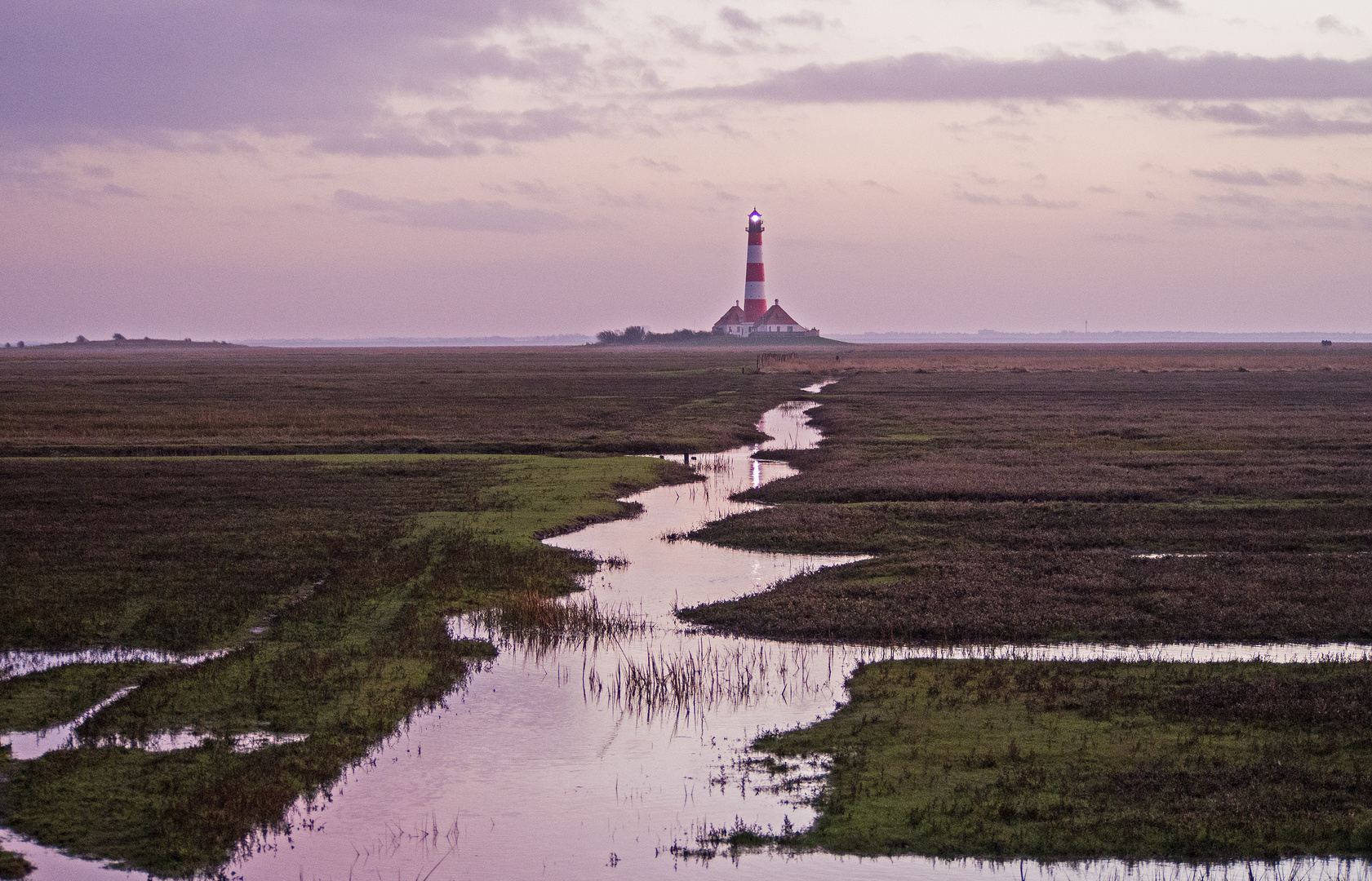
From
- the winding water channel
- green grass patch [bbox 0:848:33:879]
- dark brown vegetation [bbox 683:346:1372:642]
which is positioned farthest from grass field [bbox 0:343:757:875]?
dark brown vegetation [bbox 683:346:1372:642]

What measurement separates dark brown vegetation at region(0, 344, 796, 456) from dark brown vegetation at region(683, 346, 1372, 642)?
29.4 feet

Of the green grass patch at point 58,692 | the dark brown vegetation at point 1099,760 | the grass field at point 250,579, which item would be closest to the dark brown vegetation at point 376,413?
the grass field at point 250,579

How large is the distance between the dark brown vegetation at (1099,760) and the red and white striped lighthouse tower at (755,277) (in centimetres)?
16577

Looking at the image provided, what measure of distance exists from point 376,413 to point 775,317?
14880cm

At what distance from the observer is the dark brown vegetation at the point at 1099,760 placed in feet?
30.9

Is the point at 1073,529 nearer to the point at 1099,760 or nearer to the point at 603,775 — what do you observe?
the point at 1099,760

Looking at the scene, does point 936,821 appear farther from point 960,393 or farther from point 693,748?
Answer: point 960,393

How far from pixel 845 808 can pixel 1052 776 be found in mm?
1991

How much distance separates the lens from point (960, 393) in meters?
68.8

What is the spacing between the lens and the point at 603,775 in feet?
36.4

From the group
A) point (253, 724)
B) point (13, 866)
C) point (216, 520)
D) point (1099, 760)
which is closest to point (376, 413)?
point (216, 520)

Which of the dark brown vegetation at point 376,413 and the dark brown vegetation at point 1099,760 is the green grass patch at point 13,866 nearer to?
the dark brown vegetation at point 1099,760

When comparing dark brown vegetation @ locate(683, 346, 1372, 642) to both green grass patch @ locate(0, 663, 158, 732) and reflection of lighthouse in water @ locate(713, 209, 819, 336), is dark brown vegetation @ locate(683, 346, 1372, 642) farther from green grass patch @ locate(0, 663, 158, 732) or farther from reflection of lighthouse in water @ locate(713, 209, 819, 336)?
reflection of lighthouse in water @ locate(713, 209, 819, 336)

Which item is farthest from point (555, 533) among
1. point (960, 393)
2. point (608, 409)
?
point (960, 393)
